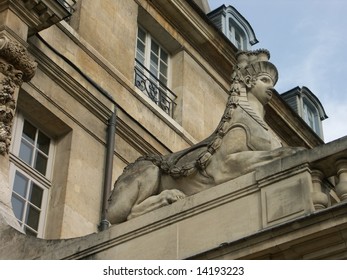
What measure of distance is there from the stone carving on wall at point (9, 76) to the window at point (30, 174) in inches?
44.5

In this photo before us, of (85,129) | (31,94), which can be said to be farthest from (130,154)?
(31,94)

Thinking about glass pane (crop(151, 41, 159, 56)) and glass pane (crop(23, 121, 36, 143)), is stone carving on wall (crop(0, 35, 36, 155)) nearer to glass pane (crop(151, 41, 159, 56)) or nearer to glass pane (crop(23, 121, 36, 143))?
glass pane (crop(23, 121, 36, 143))

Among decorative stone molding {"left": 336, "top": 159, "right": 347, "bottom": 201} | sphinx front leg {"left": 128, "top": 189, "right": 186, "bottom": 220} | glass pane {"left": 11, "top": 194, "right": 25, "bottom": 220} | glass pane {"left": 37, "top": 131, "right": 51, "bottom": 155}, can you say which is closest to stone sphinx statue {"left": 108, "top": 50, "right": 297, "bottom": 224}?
sphinx front leg {"left": 128, "top": 189, "right": 186, "bottom": 220}

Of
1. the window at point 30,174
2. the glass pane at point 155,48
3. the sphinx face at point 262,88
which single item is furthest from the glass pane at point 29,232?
the glass pane at point 155,48

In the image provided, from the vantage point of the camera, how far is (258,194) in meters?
8.66

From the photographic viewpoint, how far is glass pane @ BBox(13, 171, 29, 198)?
13312 mm

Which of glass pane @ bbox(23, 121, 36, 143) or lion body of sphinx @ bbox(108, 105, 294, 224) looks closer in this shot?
lion body of sphinx @ bbox(108, 105, 294, 224)

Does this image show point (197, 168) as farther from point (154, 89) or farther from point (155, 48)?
point (155, 48)

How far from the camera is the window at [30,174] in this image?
13.2m

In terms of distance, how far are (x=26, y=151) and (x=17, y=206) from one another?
978 millimetres

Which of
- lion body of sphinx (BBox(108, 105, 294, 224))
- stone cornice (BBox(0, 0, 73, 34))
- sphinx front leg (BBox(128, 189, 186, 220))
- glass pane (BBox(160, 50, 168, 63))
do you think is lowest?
sphinx front leg (BBox(128, 189, 186, 220))

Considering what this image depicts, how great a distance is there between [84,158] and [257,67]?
4494mm

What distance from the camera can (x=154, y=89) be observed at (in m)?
17.5

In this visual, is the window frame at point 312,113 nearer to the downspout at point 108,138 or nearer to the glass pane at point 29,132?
the downspout at point 108,138
